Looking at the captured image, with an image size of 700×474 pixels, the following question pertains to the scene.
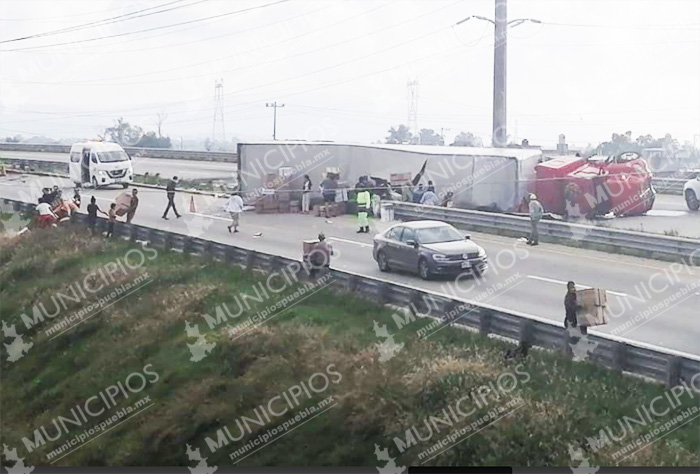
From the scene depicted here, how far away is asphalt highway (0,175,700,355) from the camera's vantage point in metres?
18.0

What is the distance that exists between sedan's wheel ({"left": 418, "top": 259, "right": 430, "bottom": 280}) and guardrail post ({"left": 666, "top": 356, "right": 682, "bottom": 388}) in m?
8.91

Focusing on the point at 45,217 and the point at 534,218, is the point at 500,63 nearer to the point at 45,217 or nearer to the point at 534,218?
the point at 534,218

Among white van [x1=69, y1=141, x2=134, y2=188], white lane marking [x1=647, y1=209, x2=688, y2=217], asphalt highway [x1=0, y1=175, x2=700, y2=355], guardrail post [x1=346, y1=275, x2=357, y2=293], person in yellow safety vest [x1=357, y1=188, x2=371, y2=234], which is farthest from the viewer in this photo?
white van [x1=69, y1=141, x2=134, y2=188]

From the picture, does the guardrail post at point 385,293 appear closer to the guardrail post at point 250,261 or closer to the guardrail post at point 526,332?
the guardrail post at point 526,332

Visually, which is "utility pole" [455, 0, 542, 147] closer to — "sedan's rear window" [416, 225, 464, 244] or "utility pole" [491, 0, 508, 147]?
"utility pole" [491, 0, 508, 147]

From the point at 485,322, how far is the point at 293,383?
3.56m

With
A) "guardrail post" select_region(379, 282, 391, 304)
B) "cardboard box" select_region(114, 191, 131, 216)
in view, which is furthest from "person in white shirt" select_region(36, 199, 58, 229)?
"guardrail post" select_region(379, 282, 391, 304)

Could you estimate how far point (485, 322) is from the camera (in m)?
16.6

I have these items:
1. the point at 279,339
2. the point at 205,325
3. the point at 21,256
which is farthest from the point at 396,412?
the point at 21,256

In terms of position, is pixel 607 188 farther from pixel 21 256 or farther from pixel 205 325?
pixel 21 256

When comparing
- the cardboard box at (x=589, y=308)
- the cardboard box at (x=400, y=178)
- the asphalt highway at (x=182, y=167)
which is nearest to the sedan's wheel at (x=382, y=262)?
the cardboard box at (x=589, y=308)

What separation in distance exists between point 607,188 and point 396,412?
2071cm

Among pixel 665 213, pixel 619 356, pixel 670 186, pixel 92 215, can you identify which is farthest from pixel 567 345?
pixel 670 186

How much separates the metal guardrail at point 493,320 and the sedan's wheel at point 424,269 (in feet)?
7.72
